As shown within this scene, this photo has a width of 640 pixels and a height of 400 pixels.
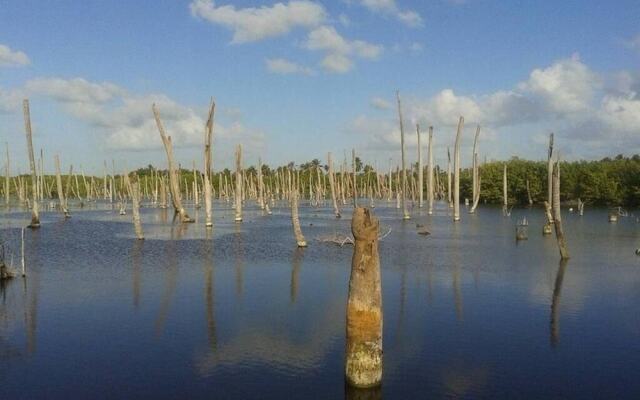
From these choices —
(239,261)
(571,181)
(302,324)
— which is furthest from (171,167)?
(571,181)

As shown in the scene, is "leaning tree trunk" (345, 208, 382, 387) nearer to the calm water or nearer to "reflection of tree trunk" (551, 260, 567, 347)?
the calm water

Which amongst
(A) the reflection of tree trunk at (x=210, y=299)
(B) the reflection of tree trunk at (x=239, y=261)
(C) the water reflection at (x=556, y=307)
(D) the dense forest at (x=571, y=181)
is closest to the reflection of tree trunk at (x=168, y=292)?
(A) the reflection of tree trunk at (x=210, y=299)

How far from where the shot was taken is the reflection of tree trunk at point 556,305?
576 inches

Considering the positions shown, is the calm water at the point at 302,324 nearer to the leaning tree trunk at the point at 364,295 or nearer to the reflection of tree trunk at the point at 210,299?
the reflection of tree trunk at the point at 210,299

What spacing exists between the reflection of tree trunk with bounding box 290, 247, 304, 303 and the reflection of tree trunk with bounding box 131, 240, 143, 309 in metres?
4.87

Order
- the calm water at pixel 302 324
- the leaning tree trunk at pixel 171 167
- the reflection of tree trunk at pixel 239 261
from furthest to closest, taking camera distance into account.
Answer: the leaning tree trunk at pixel 171 167 < the reflection of tree trunk at pixel 239 261 < the calm water at pixel 302 324

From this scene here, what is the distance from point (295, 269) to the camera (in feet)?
80.1

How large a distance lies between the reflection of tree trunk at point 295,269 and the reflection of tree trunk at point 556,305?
24.5 ft

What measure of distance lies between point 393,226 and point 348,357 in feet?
116

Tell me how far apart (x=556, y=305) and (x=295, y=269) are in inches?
406

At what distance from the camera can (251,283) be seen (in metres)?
21.4

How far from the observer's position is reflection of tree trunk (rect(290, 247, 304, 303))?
774 inches

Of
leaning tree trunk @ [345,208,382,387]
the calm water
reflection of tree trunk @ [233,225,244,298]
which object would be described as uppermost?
leaning tree trunk @ [345,208,382,387]

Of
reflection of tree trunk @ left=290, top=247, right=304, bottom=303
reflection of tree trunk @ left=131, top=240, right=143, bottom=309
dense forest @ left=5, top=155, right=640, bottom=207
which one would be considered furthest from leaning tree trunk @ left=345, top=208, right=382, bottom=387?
dense forest @ left=5, top=155, right=640, bottom=207
